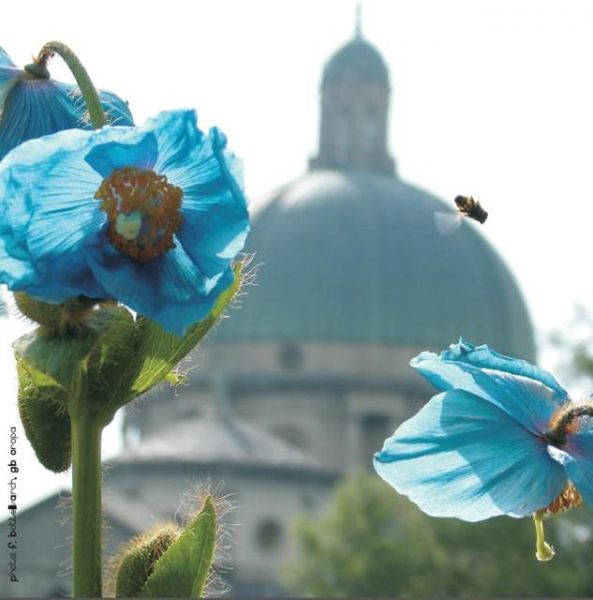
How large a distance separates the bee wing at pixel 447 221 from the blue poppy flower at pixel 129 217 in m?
0.68

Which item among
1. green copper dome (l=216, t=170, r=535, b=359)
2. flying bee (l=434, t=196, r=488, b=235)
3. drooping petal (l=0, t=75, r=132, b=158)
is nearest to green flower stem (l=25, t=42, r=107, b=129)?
drooping petal (l=0, t=75, r=132, b=158)

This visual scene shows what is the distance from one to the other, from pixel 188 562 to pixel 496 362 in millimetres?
200

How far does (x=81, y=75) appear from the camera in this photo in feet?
4.08

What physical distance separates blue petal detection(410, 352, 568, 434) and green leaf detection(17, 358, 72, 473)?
0.22 meters

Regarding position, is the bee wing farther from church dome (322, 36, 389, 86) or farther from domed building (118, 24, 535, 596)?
church dome (322, 36, 389, 86)

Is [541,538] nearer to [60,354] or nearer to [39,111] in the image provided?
[60,354]

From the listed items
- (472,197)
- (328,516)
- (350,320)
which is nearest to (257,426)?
(350,320)

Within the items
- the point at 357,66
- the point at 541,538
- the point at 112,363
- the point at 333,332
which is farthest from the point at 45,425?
the point at 357,66

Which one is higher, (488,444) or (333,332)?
(488,444)

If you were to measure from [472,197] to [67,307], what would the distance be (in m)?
0.84

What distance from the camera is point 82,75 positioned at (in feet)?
4.08

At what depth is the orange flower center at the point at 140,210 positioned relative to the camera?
Answer: 1151 millimetres

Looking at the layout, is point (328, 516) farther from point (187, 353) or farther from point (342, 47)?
point (187, 353)

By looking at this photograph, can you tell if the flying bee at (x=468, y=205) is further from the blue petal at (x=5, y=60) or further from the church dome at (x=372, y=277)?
the church dome at (x=372, y=277)
